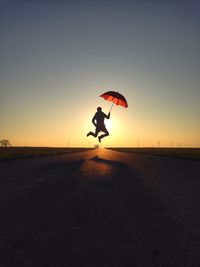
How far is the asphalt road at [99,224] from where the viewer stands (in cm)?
Answer: 475

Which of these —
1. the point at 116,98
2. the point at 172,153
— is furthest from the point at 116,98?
the point at 172,153

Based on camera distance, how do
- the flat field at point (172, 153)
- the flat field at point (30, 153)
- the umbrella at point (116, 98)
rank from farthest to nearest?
the flat field at point (30, 153) < the flat field at point (172, 153) < the umbrella at point (116, 98)

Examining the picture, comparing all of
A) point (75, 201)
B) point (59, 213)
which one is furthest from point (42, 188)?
point (59, 213)

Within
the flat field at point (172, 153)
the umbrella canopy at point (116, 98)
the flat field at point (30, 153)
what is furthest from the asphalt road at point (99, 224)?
the flat field at point (30, 153)

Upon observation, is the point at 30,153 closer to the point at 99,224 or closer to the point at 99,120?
the point at 99,120

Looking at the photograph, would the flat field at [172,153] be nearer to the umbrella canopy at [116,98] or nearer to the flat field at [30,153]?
the umbrella canopy at [116,98]

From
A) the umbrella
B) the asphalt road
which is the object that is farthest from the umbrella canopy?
the asphalt road

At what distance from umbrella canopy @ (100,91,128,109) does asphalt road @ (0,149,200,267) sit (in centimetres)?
1183

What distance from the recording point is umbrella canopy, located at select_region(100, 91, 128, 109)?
72.5 feet

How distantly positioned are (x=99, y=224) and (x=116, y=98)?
16.6 meters

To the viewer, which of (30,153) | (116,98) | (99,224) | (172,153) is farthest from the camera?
(172,153)

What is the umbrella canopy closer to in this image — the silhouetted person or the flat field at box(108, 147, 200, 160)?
the silhouetted person

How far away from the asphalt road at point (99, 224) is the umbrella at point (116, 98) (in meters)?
11.8

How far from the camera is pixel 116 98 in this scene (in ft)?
73.6
